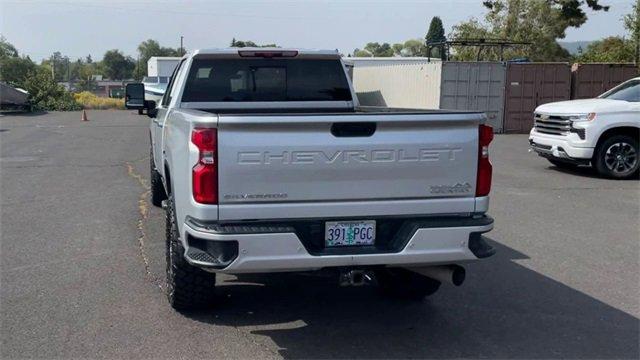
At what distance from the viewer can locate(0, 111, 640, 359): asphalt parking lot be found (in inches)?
191

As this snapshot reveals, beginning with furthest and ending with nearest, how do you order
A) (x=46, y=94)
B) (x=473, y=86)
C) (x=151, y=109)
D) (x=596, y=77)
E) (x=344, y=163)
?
(x=46, y=94) → (x=596, y=77) → (x=473, y=86) → (x=151, y=109) → (x=344, y=163)

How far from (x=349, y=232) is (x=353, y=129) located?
0.68m

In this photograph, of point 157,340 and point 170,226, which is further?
point 170,226

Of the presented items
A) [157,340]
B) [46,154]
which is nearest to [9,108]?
[46,154]

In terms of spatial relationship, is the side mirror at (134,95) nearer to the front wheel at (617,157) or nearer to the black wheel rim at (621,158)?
the front wheel at (617,157)

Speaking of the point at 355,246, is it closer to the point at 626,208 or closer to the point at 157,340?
the point at 157,340

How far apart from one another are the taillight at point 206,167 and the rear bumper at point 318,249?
20 centimetres

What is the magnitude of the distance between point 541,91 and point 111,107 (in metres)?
28.8

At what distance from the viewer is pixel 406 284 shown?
579cm

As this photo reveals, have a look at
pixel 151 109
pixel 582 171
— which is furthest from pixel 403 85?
pixel 151 109

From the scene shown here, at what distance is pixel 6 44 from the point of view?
78000 mm

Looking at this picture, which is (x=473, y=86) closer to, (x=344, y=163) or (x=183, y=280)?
(x=183, y=280)

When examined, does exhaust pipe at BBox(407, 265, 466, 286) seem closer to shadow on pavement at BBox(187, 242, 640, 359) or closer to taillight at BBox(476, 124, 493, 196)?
shadow on pavement at BBox(187, 242, 640, 359)

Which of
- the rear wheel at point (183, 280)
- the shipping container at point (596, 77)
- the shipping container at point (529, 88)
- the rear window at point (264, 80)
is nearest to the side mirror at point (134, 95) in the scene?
the rear window at point (264, 80)
